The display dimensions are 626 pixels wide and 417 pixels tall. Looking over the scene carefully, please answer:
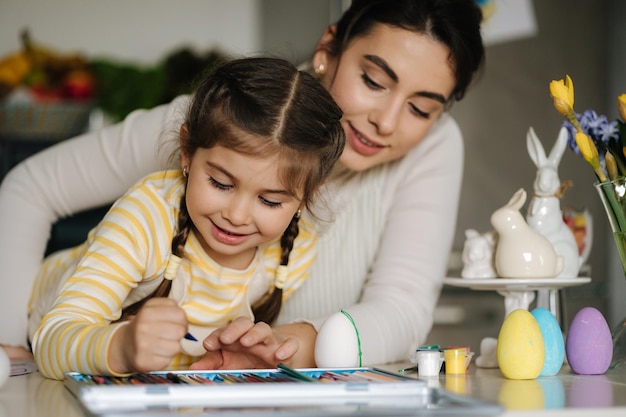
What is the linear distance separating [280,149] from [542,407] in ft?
1.68

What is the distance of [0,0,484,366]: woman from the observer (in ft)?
4.50

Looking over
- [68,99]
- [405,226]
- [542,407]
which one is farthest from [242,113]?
[68,99]

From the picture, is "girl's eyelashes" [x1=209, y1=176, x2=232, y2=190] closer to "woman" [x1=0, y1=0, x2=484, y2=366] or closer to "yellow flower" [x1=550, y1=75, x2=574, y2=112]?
"woman" [x1=0, y1=0, x2=484, y2=366]

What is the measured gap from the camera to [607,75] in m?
2.88

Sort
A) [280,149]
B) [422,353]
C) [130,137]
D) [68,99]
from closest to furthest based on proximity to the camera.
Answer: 1. [422,353]
2. [280,149]
3. [130,137]
4. [68,99]

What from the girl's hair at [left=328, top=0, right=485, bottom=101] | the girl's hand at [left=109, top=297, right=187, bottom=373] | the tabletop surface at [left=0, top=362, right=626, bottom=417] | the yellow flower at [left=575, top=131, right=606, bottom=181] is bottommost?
the tabletop surface at [left=0, top=362, right=626, bottom=417]

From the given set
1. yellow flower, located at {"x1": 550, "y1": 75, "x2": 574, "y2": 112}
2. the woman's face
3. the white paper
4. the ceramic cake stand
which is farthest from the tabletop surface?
the white paper

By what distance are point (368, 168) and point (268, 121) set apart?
1.47ft

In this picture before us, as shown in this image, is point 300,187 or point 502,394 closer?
point 502,394

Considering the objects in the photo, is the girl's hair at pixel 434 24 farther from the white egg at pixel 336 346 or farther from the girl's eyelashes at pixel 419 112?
the white egg at pixel 336 346

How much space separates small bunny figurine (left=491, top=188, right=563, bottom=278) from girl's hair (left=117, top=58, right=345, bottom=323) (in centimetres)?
26

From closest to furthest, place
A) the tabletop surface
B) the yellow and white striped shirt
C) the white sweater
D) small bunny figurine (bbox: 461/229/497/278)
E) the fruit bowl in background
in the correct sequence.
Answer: the tabletop surface
the yellow and white striped shirt
small bunny figurine (bbox: 461/229/497/278)
the white sweater
the fruit bowl in background

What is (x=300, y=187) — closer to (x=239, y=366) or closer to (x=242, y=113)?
(x=242, y=113)

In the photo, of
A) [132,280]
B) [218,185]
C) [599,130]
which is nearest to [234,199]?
[218,185]
